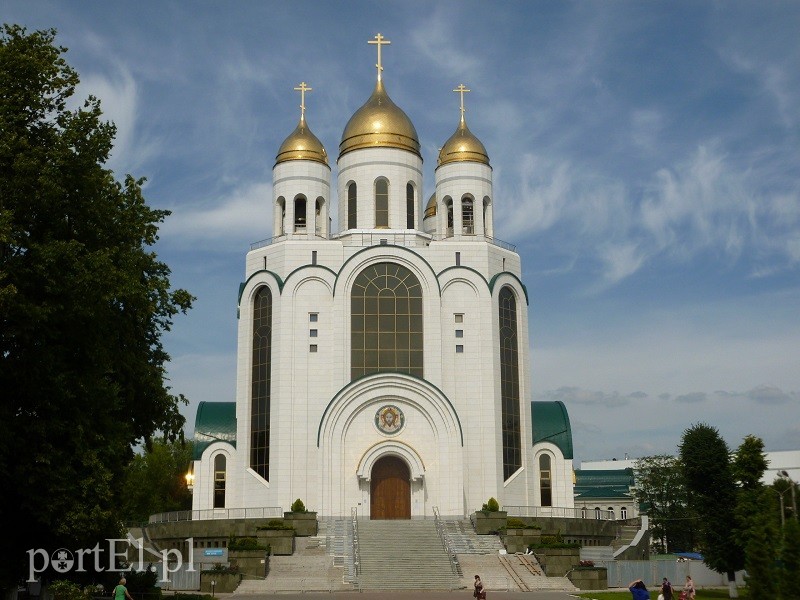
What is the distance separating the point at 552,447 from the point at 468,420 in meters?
4.61

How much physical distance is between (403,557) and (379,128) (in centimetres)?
2129

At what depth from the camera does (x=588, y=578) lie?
107ft

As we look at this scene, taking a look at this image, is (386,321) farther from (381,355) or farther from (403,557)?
(403,557)

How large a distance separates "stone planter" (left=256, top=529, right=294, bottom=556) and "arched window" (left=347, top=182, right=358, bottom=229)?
55.6 ft

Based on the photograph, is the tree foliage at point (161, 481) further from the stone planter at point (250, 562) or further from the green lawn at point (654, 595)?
the green lawn at point (654, 595)

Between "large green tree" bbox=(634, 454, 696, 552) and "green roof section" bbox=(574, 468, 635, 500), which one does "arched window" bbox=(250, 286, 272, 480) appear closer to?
"large green tree" bbox=(634, 454, 696, 552)

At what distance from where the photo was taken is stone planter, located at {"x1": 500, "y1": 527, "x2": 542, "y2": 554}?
1388 inches

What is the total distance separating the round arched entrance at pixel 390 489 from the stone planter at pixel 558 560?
961cm

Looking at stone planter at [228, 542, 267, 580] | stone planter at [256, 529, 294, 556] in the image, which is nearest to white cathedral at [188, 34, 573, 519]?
stone planter at [256, 529, 294, 556]

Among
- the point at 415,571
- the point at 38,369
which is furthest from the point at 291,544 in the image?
the point at 38,369

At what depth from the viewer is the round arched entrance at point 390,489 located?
42.0 meters

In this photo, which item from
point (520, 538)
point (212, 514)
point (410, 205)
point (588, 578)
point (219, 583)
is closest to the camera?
point (219, 583)

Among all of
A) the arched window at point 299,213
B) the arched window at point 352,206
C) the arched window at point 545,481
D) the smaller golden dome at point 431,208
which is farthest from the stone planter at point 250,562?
the smaller golden dome at point 431,208

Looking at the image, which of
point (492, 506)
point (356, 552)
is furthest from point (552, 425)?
point (356, 552)
